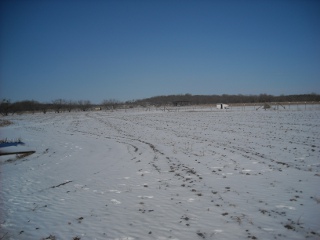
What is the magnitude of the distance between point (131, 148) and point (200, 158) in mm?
6024

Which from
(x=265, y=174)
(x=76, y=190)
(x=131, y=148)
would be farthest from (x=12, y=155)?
(x=265, y=174)

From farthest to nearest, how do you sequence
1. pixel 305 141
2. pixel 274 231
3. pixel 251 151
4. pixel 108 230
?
pixel 305 141
pixel 251 151
pixel 108 230
pixel 274 231

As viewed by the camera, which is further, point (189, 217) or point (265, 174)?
point (265, 174)

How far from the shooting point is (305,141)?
51.8 feet

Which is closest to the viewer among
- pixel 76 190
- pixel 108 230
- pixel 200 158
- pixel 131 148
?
pixel 108 230

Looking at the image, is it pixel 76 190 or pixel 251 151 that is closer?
pixel 76 190

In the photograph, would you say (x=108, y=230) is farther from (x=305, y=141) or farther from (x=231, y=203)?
(x=305, y=141)

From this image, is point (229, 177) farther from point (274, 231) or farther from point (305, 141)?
point (305, 141)

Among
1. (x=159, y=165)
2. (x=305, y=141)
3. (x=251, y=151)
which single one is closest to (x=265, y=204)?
(x=159, y=165)

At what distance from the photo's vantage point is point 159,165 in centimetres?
1217

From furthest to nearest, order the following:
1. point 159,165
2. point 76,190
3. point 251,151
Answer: point 251,151, point 159,165, point 76,190

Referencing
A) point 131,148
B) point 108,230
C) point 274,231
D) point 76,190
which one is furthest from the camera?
point 131,148

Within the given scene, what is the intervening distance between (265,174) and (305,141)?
26.5 ft

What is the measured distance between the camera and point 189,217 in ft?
20.9
